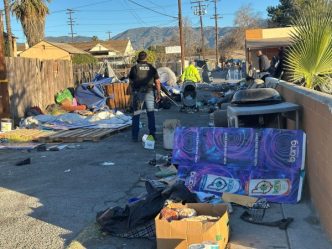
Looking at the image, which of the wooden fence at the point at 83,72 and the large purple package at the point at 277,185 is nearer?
the large purple package at the point at 277,185

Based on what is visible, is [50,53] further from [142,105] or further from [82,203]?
[82,203]

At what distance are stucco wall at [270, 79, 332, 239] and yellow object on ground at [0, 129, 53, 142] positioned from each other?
7.13 m

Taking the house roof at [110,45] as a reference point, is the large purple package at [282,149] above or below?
below

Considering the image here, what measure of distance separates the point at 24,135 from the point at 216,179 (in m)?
6.81

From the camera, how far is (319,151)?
5.10 meters

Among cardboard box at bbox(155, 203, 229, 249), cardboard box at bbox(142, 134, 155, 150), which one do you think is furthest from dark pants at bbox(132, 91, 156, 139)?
cardboard box at bbox(155, 203, 229, 249)

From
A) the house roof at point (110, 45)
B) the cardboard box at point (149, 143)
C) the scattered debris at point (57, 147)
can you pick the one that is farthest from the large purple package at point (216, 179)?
the house roof at point (110, 45)

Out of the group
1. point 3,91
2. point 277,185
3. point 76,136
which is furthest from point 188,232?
point 3,91

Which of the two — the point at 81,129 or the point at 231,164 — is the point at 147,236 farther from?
the point at 81,129

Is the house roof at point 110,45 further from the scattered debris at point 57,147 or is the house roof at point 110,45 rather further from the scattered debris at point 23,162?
the scattered debris at point 23,162

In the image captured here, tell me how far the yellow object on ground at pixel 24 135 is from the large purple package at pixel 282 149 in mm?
6674

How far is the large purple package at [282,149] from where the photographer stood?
5965 mm

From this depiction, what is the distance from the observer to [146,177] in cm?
725

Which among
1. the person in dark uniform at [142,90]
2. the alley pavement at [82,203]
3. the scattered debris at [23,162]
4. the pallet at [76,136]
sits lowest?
the alley pavement at [82,203]
